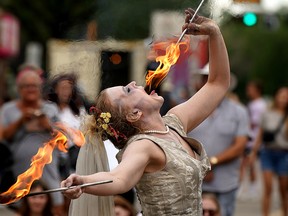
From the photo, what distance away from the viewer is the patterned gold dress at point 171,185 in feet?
16.7

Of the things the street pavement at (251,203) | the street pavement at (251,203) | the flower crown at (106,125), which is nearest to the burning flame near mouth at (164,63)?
the flower crown at (106,125)

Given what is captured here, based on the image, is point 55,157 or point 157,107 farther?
point 55,157

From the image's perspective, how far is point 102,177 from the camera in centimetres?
470

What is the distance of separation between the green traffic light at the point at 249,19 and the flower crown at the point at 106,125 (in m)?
3.86

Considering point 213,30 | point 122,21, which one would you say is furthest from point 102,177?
point 122,21

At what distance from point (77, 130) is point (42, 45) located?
26.0m

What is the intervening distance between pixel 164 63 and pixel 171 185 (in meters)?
0.84

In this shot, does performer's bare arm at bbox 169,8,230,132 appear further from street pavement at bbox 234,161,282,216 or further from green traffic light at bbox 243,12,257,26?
street pavement at bbox 234,161,282,216

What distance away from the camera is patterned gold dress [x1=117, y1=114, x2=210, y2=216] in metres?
5.10

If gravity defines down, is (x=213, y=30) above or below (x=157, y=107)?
above

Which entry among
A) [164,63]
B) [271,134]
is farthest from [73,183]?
[271,134]

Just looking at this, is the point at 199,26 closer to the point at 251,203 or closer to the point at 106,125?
the point at 106,125

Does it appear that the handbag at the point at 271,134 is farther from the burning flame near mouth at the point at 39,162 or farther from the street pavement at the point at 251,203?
the burning flame near mouth at the point at 39,162

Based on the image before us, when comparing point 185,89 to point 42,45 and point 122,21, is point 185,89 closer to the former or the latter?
point 122,21
